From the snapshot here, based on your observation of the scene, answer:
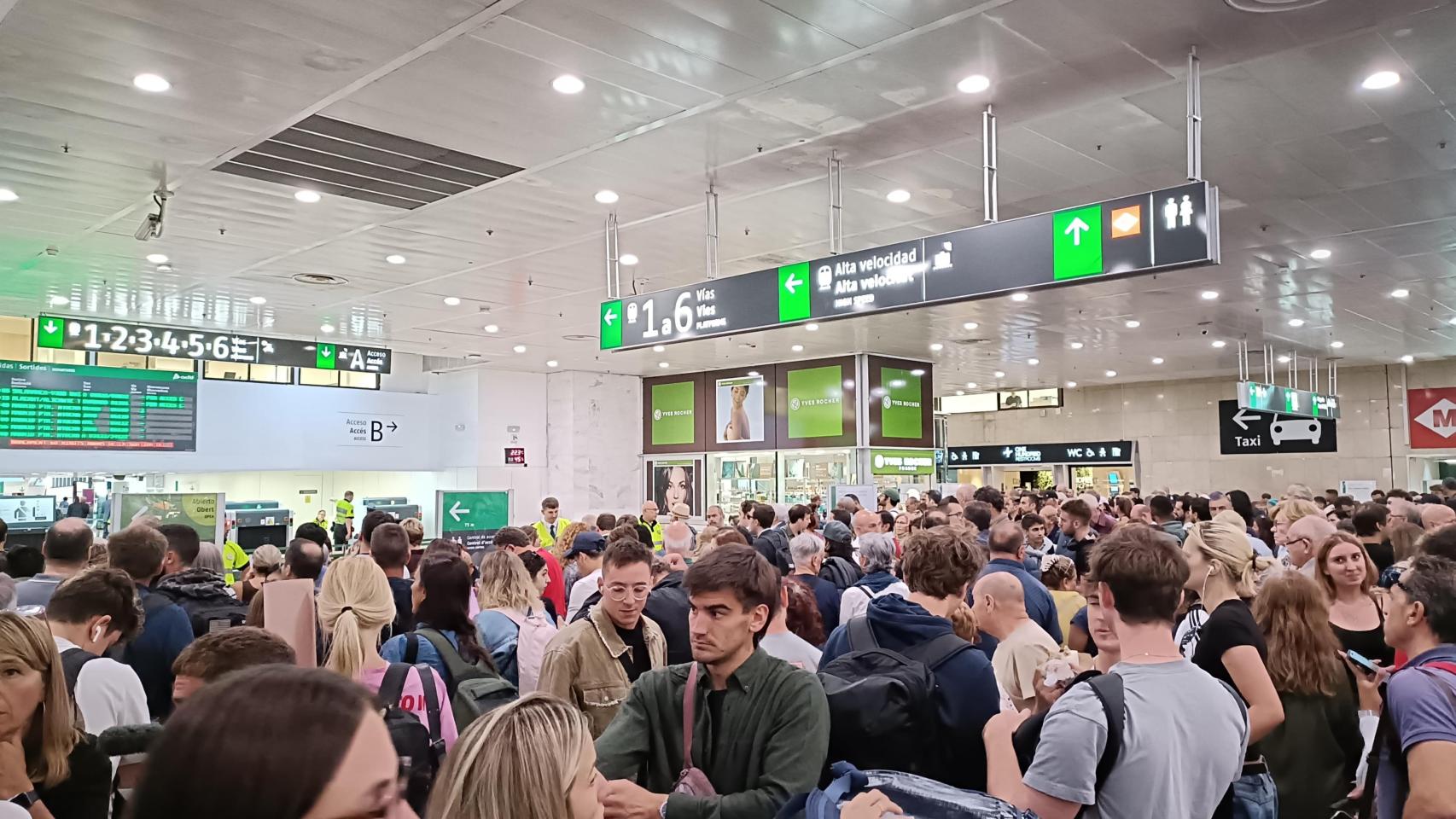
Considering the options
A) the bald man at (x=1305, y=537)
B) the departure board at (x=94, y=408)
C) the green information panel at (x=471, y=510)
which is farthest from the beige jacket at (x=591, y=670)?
the departure board at (x=94, y=408)

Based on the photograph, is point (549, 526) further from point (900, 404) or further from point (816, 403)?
point (900, 404)

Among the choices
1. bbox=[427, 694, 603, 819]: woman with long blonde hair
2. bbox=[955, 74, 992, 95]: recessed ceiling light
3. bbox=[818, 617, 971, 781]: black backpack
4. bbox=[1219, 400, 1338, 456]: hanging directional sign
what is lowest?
bbox=[818, 617, 971, 781]: black backpack

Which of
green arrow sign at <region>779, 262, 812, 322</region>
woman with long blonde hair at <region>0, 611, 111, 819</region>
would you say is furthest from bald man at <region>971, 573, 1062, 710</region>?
green arrow sign at <region>779, 262, 812, 322</region>

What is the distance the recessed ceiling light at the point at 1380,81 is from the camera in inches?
235

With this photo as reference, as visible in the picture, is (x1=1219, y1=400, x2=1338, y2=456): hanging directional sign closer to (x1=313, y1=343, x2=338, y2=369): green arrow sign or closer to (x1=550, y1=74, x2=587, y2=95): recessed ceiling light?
(x1=313, y1=343, x2=338, y2=369): green arrow sign

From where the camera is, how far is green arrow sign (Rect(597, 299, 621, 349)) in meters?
8.66

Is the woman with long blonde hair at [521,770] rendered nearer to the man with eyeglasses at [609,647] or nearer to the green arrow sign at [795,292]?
the man with eyeglasses at [609,647]

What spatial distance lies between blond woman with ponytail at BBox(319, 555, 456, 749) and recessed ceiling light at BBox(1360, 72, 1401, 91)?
6.43 m

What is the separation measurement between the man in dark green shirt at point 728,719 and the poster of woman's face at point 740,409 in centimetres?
1765

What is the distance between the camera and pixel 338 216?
8.89m

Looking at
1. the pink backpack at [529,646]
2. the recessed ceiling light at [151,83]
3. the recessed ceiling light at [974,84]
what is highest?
the recessed ceiling light at [974,84]

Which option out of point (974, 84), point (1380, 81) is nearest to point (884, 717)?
point (974, 84)

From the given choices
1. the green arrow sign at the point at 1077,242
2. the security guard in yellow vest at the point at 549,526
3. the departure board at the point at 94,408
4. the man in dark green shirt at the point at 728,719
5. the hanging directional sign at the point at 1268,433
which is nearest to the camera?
the man in dark green shirt at the point at 728,719

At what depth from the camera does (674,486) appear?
21250mm
